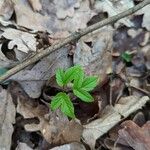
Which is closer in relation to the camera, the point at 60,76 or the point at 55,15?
the point at 60,76

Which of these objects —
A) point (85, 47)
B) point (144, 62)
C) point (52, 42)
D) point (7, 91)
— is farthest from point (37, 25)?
point (144, 62)

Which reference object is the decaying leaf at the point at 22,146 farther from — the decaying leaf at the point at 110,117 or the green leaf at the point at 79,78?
the green leaf at the point at 79,78

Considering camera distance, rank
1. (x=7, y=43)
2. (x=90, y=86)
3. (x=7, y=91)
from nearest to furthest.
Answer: (x=90, y=86), (x=7, y=91), (x=7, y=43)

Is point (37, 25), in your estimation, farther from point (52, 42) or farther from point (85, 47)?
point (85, 47)

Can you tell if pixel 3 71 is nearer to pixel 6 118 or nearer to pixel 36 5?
pixel 6 118

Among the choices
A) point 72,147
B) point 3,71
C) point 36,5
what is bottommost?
point 72,147

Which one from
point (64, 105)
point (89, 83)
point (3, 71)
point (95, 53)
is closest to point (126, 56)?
point (95, 53)

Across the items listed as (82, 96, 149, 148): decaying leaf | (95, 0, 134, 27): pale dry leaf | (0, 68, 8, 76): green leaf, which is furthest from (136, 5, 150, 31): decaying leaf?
(0, 68, 8, 76): green leaf
